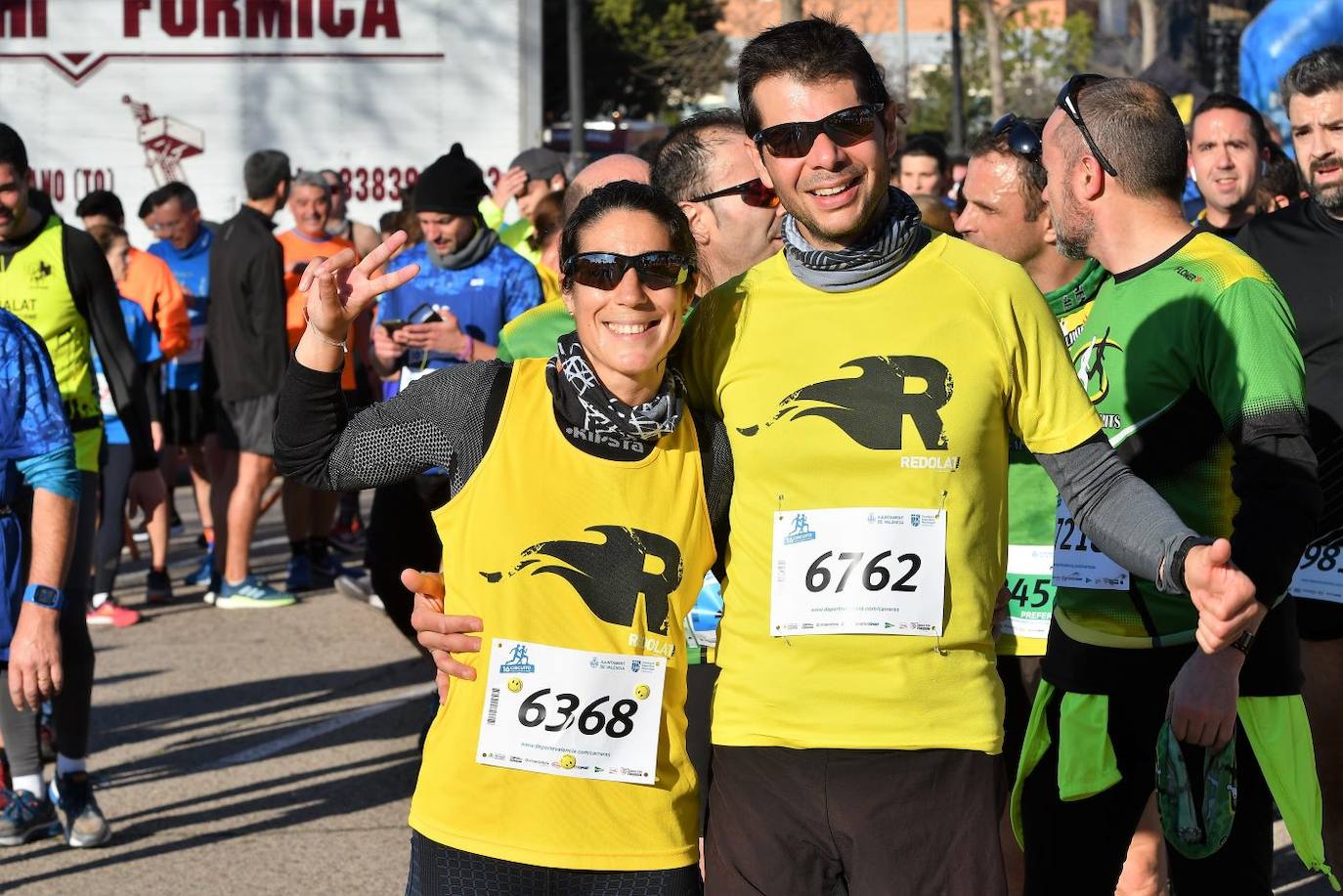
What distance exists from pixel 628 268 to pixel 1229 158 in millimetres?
4558

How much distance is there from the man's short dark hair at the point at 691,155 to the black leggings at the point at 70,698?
97.5 inches

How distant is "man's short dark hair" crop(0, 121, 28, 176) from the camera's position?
5.76m

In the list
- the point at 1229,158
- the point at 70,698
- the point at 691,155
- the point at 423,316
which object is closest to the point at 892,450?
Result: the point at 691,155

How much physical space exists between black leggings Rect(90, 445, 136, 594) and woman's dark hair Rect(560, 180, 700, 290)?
6719 millimetres

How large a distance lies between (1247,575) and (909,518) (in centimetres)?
60

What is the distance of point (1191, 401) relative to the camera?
11.5 ft

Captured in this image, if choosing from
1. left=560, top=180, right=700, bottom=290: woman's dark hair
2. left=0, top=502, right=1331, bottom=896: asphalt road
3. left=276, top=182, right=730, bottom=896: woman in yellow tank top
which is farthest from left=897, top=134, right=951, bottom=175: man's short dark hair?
left=276, top=182, right=730, bottom=896: woman in yellow tank top

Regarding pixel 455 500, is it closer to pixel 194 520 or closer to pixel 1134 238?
pixel 1134 238

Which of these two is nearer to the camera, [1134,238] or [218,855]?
[1134,238]

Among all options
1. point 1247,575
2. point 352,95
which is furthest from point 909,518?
point 352,95

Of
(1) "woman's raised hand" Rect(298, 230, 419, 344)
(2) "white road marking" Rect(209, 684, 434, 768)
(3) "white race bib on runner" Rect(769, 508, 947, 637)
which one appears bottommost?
(2) "white road marking" Rect(209, 684, 434, 768)

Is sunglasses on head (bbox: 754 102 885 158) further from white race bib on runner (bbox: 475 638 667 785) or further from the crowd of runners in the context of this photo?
white race bib on runner (bbox: 475 638 667 785)

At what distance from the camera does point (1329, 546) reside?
4367 millimetres

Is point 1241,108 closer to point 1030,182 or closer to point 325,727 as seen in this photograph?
point 1030,182
